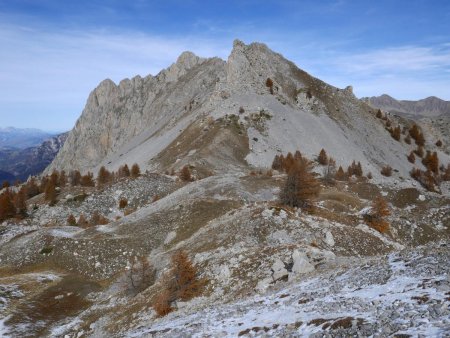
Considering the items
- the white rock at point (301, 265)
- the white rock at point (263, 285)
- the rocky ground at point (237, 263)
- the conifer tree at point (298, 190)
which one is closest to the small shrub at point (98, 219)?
the rocky ground at point (237, 263)

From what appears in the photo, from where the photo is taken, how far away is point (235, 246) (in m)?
32.8

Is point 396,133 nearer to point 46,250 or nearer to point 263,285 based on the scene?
point 46,250

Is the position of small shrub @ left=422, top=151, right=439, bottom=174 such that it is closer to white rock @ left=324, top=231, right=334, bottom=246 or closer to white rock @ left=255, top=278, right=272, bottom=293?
white rock @ left=324, top=231, right=334, bottom=246

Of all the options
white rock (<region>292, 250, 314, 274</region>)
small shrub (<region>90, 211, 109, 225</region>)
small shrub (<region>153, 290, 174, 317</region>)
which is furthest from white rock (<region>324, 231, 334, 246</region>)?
small shrub (<region>90, 211, 109, 225</region>)

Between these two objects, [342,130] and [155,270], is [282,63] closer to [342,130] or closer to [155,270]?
[342,130]

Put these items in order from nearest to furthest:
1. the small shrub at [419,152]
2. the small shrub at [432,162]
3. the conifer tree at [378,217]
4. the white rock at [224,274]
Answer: the white rock at [224,274] < the conifer tree at [378,217] < the small shrub at [432,162] < the small shrub at [419,152]

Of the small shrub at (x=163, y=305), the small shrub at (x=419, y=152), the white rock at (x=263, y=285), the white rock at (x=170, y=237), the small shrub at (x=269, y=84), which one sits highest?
the small shrub at (x=269, y=84)

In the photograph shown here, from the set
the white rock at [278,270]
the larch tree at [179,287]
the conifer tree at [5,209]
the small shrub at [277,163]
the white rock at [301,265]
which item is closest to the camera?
the white rock at [301,265]

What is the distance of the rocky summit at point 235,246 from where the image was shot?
1758cm

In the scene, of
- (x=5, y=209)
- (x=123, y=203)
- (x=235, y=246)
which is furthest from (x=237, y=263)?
(x=5, y=209)

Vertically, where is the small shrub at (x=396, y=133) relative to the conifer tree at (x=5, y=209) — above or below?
above

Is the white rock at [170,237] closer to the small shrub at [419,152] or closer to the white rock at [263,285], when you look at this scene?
the white rock at [263,285]

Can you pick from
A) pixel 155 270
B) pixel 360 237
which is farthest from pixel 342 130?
pixel 155 270

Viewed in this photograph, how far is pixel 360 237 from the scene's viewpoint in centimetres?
3709
